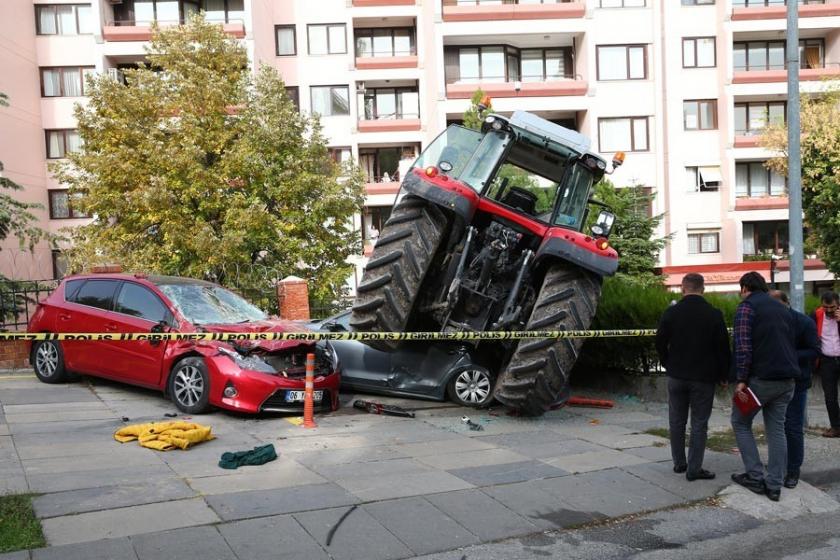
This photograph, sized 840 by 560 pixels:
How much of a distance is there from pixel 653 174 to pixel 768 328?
28.5 metres

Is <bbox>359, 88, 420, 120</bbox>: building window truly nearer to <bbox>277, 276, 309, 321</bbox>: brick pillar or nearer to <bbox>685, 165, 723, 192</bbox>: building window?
<bbox>685, 165, 723, 192</bbox>: building window

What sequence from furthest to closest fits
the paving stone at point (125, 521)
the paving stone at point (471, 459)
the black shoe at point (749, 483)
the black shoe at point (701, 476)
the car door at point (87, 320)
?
the car door at point (87, 320) < the paving stone at point (471, 459) < the black shoe at point (701, 476) < the black shoe at point (749, 483) < the paving stone at point (125, 521)

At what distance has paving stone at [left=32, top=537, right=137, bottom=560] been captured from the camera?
4676 millimetres

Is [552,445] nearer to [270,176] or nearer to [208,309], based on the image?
[208,309]

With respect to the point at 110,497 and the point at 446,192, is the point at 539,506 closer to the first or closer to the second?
the point at 110,497

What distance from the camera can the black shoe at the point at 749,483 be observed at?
21.1 feet

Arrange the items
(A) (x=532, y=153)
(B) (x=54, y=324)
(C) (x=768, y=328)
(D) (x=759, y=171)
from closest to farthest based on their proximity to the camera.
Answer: (C) (x=768, y=328), (A) (x=532, y=153), (B) (x=54, y=324), (D) (x=759, y=171)

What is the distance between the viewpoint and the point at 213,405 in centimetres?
898

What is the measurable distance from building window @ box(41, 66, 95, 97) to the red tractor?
28.5 meters

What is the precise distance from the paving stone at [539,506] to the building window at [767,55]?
32.8 metres

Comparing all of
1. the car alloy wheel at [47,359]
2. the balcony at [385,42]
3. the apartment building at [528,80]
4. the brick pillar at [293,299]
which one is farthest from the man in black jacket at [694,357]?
the balcony at [385,42]

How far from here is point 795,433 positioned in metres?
6.77

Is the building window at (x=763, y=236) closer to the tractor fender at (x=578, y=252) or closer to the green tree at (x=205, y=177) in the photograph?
the green tree at (x=205, y=177)

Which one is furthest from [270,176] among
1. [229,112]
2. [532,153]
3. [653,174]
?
[653,174]
